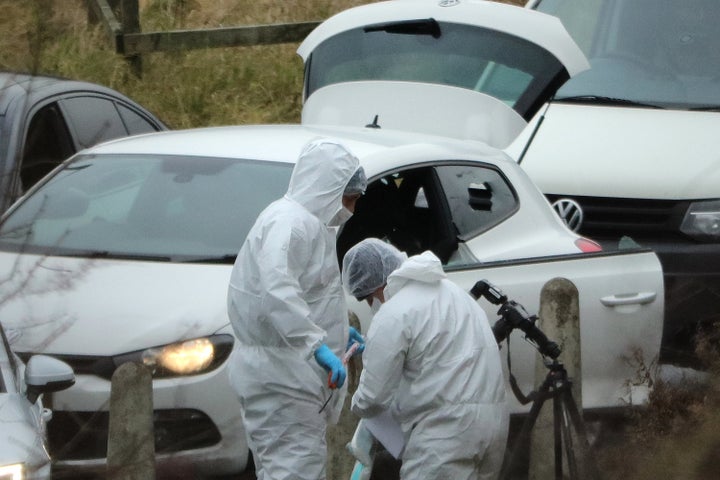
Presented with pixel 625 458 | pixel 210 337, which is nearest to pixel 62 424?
pixel 210 337

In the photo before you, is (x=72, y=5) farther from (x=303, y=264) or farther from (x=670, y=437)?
(x=670, y=437)

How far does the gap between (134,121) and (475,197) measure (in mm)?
3174

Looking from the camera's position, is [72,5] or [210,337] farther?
[210,337]

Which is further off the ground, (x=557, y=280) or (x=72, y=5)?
(x=72, y=5)

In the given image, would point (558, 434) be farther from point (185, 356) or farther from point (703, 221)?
point (703, 221)

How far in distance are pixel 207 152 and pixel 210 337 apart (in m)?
1.40

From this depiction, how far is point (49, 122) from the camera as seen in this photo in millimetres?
3930

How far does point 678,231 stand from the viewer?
24.3 feet

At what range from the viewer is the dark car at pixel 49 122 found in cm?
275

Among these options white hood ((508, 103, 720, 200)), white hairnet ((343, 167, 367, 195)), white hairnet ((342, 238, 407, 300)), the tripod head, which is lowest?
white hood ((508, 103, 720, 200))

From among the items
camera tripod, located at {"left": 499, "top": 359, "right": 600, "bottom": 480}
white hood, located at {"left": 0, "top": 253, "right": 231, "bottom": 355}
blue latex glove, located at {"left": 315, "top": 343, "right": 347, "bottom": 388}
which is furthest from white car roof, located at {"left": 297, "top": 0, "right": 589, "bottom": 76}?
blue latex glove, located at {"left": 315, "top": 343, "right": 347, "bottom": 388}

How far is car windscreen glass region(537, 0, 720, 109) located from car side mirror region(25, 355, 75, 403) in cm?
452

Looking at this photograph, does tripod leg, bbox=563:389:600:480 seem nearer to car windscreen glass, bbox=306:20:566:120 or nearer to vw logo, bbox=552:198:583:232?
vw logo, bbox=552:198:583:232

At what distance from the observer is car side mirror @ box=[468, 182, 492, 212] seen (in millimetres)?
6477
